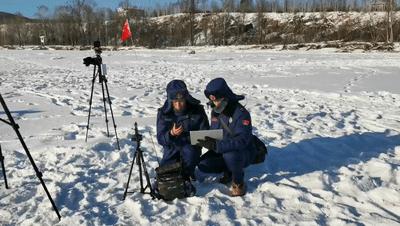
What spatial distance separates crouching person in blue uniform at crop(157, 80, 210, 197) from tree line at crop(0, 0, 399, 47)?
49.0 metres

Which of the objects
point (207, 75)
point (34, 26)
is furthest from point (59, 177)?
point (34, 26)

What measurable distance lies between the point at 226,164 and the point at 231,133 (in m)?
0.35

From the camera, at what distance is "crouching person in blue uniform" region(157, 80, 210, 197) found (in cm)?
487

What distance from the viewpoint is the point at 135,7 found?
7425 cm

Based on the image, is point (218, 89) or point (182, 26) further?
point (182, 26)

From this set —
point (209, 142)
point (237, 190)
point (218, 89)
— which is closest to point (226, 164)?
point (237, 190)

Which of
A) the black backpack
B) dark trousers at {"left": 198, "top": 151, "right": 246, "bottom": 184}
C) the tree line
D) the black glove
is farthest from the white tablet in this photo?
the tree line

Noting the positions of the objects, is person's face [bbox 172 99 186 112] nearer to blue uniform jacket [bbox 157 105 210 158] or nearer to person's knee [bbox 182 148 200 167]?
blue uniform jacket [bbox 157 105 210 158]

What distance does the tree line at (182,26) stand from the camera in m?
58.2

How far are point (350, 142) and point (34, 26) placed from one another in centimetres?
8186

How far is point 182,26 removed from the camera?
6744cm

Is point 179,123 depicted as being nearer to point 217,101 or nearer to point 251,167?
point 217,101

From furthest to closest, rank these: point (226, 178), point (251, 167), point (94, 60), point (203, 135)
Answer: point (94, 60)
point (251, 167)
point (226, 178)
point (203, 135)

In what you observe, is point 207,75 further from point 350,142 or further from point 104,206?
point 104,206
